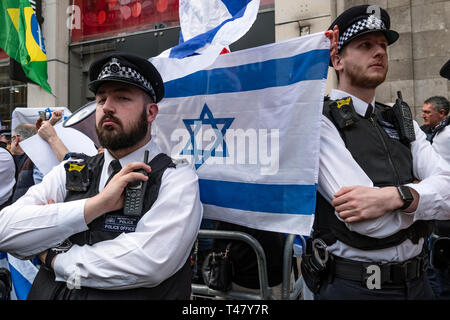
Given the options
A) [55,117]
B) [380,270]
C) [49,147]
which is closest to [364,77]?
[380,270]

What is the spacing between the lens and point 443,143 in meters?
2.61

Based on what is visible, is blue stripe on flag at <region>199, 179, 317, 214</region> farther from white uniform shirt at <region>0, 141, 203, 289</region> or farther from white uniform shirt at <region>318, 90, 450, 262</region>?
white uniform shirt at <region>0, 141, 203, 289</region>

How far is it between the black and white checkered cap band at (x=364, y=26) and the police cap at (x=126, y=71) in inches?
47.5

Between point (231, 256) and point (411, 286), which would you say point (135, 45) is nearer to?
point (231, 256)

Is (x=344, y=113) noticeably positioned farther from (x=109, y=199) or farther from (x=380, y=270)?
(x=109, y=199)

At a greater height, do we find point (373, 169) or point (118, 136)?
point (118, 136)

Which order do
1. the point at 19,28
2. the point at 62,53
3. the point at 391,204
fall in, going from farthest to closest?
the point at 62,53
the point at 19,28
the point at 391,204

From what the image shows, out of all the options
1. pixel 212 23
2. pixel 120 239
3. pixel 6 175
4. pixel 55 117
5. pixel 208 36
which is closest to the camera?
pixel 120 239

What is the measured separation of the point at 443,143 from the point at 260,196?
1442 millimetres

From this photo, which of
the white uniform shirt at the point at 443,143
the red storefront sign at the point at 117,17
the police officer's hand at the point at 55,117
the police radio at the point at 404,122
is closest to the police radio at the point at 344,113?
the police radio at the point at 404,122

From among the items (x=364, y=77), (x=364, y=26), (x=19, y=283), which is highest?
(x=364, y=26)

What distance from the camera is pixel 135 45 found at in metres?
9.45
